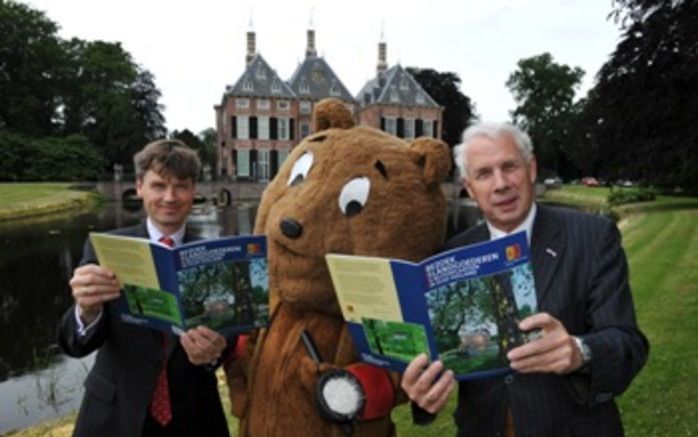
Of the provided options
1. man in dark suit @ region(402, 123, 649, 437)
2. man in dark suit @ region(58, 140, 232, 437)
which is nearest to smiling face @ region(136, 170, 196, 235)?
man in dark suit @ region(58, 140, 232, 437)

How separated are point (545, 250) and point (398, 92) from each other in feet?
155

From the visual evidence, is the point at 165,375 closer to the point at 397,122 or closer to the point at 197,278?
the point at 197,278

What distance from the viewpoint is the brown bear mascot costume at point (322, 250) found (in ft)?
9.31

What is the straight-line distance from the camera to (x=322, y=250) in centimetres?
287

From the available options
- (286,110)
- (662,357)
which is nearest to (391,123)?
(286,110)

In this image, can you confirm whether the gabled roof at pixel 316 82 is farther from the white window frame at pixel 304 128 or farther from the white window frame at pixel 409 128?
the white window frame at pixel 409 128

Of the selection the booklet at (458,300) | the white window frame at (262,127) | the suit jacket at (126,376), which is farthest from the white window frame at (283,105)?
the booklet at (458,300)

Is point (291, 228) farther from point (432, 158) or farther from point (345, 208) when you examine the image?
point (432, 158)

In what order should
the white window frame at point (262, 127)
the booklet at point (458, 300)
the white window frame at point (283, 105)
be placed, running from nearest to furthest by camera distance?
the booklet at point (458, 300), the white window frame at point (262, 127), the white window frame at point (283, 105)

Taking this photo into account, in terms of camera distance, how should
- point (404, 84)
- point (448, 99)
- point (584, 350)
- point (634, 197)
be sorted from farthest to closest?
A: point (448, 99), point (404, 84), point (634, 197), point (584, 350)

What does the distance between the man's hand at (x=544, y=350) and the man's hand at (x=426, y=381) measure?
201mm

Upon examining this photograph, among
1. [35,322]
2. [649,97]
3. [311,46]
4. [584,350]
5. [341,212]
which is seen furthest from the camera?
[311,46]

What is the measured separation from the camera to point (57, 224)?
2427 centimetres

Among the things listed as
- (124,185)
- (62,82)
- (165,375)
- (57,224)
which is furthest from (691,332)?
(62,82)
